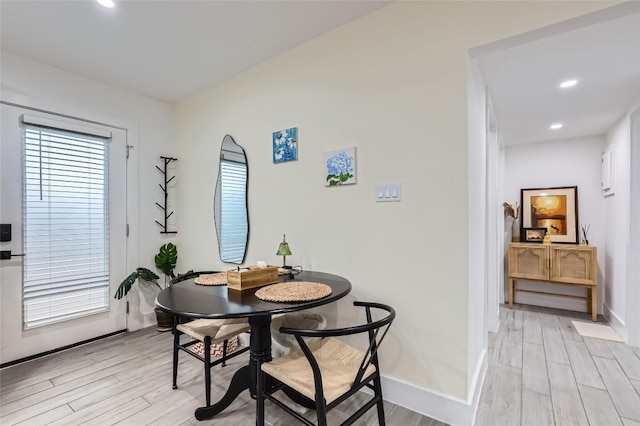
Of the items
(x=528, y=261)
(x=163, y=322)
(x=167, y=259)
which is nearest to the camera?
(x=163, y=322)

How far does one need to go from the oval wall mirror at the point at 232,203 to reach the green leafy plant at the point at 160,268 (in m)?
0.71

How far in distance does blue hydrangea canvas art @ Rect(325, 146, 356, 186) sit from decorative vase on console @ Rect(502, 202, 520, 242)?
314 centimetres

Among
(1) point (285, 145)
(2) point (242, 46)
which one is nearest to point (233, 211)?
(1) point (285, 145)

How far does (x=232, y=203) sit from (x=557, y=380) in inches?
116

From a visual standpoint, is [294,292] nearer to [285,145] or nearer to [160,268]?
[285,145]

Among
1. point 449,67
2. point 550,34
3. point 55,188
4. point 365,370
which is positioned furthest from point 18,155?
point 550,34

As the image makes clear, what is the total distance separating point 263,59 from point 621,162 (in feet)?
11.9

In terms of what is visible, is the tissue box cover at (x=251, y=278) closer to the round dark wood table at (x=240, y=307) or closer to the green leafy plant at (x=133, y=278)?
the round dark wood table at (x=240, y=307)

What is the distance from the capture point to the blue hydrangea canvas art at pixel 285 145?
2316mm

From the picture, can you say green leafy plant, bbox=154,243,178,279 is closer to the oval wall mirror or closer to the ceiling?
the oval wall mirror

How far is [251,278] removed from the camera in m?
1.69

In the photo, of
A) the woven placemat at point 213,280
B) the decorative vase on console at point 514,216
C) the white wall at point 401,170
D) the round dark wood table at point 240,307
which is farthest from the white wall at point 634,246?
the woven placemat at point 213,280

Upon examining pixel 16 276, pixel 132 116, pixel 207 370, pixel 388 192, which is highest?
pixel 132 116

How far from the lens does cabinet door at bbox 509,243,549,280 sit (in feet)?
12.1
